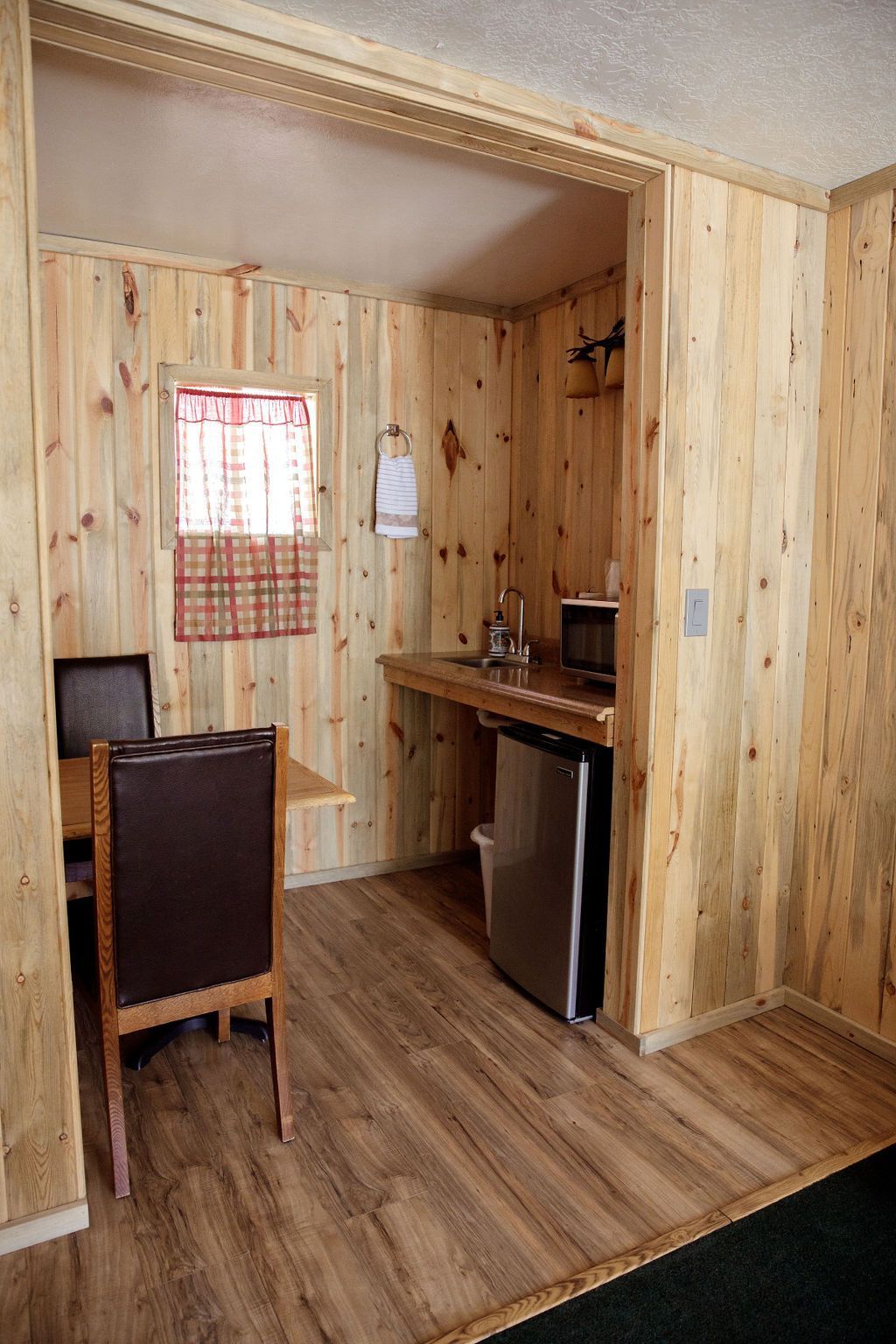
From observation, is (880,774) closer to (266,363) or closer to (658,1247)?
(658,1247)

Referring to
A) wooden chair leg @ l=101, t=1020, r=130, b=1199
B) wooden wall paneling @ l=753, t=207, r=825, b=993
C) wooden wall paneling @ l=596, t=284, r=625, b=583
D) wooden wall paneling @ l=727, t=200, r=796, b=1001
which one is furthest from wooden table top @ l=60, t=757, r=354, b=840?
wooden wall paneling @ l=596, t=284, r=625, b=583

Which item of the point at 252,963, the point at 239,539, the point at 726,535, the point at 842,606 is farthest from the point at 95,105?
the point at 842,606

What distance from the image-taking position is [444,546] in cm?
406

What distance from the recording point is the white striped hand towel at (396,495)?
3.82 meters

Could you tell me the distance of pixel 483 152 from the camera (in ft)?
7.27

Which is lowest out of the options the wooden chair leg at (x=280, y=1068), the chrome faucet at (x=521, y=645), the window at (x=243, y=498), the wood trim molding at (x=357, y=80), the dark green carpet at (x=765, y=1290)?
the dark green carpet at (x=765, y=1290)

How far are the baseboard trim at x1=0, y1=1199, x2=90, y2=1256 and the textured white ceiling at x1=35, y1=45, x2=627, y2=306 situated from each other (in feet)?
8.08

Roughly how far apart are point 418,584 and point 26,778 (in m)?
2.43

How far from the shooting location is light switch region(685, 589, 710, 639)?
8.25 ft

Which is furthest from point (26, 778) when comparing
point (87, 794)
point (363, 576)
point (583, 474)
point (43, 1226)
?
point (583, 474)

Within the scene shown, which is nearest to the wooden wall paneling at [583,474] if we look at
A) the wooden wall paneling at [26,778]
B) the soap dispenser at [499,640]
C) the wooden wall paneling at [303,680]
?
the soap dispenser at [499,640]

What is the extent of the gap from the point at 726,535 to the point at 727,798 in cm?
78

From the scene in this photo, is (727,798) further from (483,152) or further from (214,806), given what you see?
(483,152)

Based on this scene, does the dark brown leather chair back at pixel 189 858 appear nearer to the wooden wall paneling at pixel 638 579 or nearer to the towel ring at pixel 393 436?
the wooden wall paneling at pixel 638 579
